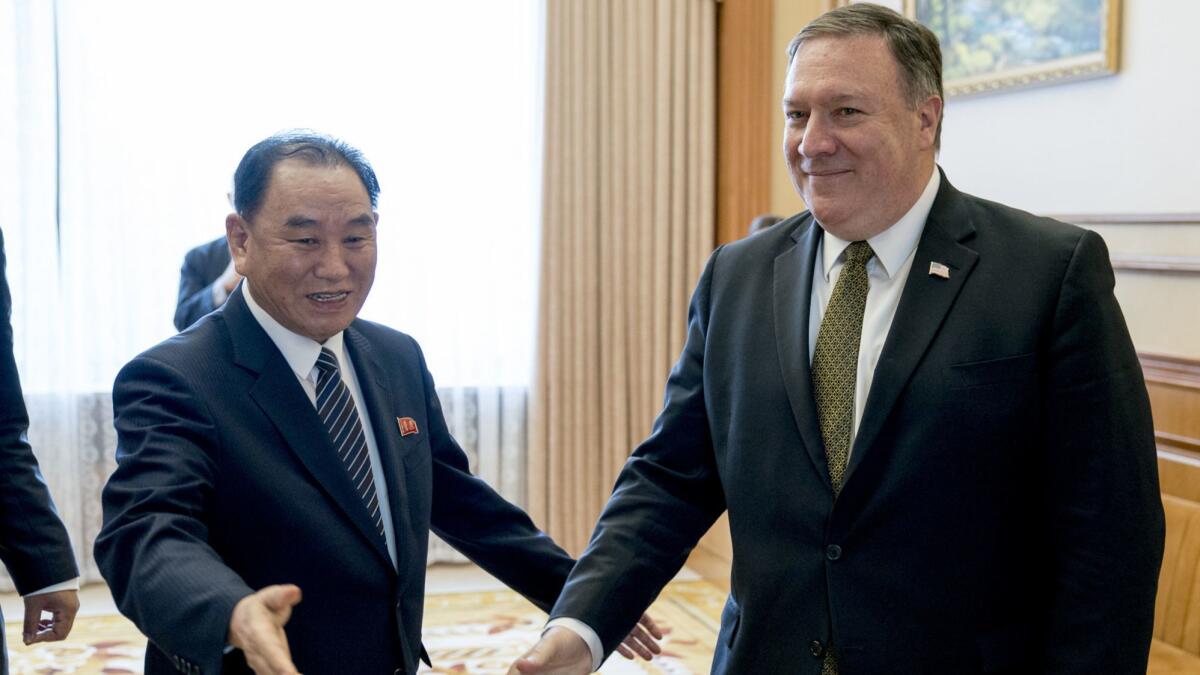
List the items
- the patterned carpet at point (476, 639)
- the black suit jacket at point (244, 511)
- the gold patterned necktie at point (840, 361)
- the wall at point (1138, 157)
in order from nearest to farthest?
the black suit jacket at point (244, 511) → the gold patterned necktie at point (840, 361) → the wall at point (1138, 157) → the patterned carpet at point (476, 639)

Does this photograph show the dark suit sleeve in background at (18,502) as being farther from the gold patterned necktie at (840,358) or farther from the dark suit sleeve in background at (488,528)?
the gold patterned necktie at (840,358)

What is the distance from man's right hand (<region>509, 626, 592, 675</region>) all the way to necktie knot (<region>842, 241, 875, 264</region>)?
2.41 feet

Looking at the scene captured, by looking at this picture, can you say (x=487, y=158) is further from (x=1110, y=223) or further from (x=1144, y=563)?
(x=1144, y=563)

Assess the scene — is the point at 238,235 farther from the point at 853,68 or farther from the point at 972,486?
the point at 972,486

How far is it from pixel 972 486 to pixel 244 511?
1.05 metres

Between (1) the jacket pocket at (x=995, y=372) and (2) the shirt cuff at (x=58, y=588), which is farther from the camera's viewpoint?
(2) the shirt cuff at (x=58, y=588)

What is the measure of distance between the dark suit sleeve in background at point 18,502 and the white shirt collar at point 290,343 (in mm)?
647

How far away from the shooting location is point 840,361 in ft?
5.90

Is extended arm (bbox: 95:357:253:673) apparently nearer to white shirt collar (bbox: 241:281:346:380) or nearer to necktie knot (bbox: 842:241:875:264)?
white shirt collar (bbox: 241:281:346:380)

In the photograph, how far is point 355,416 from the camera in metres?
1.95

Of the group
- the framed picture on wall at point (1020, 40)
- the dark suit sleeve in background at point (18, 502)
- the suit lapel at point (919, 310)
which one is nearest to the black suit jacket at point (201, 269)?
the dark suit sleeve in background at point (18, 502)

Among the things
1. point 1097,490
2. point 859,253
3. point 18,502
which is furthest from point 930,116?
point 18,502

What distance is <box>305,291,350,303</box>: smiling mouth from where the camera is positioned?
1.89 meters

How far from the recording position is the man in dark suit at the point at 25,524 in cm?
227
